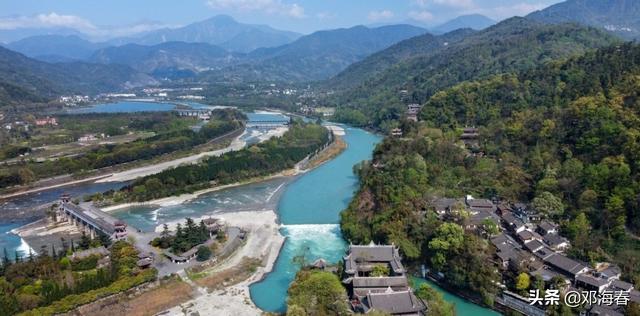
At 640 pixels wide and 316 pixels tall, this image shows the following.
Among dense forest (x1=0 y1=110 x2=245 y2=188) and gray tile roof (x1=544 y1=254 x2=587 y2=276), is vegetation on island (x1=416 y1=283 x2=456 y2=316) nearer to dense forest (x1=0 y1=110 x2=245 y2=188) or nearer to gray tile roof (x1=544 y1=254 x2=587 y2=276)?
gray tile roof (x1=544 y1=254 x2=587 y2=276)

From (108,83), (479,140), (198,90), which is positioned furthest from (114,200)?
(108,83)

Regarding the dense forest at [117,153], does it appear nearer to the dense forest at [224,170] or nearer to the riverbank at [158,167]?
the riverbank at [158,167]

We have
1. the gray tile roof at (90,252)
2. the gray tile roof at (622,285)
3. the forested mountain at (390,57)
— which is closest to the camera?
the gray tile roof at (622,285)

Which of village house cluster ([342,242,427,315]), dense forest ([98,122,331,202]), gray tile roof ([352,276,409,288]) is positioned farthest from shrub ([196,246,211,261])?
dense forest ([98,122,331,202])

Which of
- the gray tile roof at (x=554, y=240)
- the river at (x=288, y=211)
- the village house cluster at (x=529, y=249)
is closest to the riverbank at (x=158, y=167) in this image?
the river at (x=288, y=211)

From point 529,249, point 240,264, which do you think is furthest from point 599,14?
point 240,264

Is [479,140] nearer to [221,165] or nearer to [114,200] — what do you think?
[221,165]
